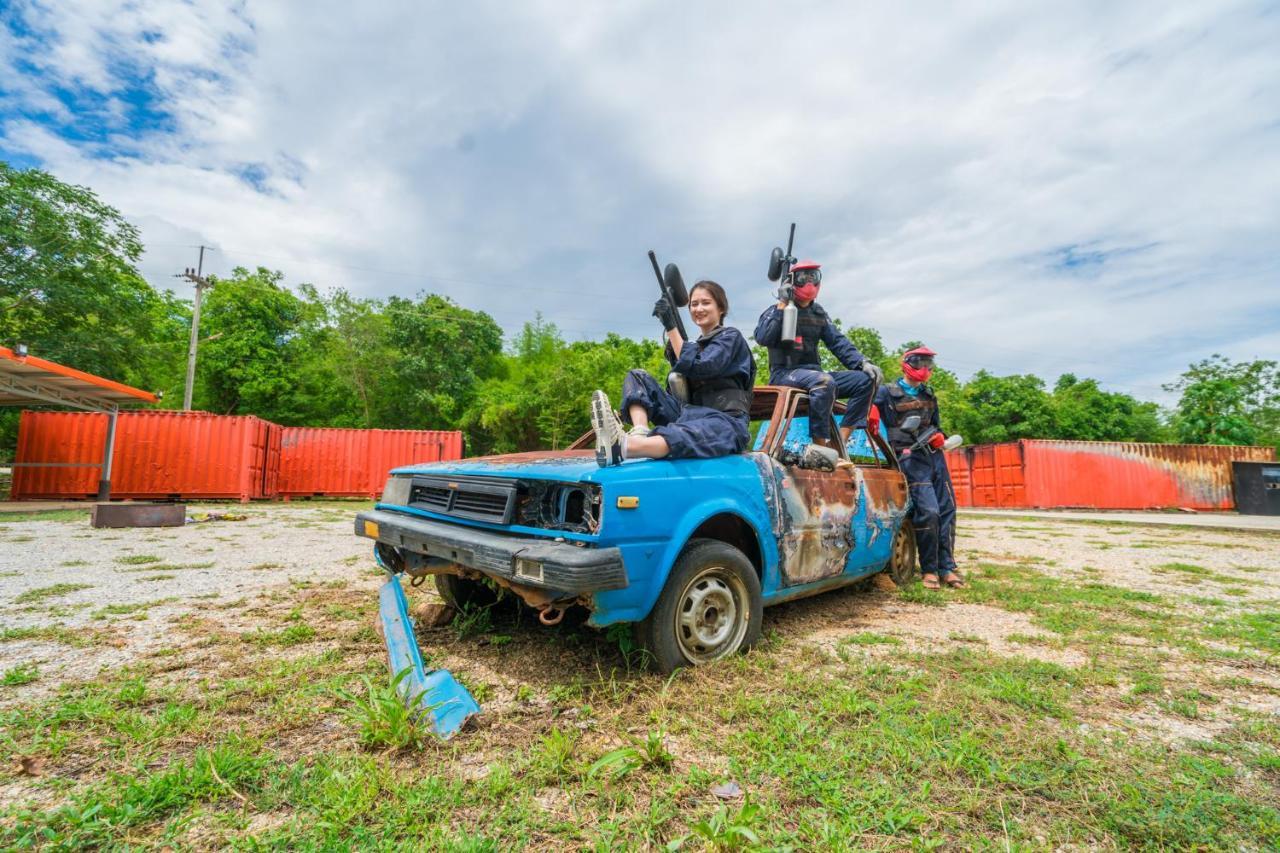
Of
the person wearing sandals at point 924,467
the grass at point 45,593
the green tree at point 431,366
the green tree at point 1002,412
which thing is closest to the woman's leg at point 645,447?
the person wearing sandals at point 924,467

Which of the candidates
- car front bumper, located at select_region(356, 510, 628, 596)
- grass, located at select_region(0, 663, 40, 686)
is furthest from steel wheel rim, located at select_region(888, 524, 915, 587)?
grass, located at select_region(0, 663, 40, 686)

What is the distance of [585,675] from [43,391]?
17.1 meters

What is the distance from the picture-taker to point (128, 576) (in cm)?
471

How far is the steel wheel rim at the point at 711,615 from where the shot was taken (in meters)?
2.55

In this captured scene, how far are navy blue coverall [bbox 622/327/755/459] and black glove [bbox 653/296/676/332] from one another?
32 cm

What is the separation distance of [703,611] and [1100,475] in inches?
1006

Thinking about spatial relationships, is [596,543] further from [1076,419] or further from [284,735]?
[1076,419]

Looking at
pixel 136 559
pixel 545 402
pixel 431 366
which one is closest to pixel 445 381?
pixel 431 366

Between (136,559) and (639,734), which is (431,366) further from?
(639,734)

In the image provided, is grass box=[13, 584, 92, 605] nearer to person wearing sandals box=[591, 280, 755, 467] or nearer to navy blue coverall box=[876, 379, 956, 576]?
person wearing sandals box=[591, 280, 755, 467]

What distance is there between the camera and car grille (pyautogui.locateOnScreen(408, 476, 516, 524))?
247cm

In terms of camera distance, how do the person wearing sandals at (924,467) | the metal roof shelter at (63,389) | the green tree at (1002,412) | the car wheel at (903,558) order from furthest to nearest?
1. the green tree at (1002,412)
2. the metal roof shelter at (63,389)
3. the person wearing sandals at (924,467)
4. the car wheel at (903,558)

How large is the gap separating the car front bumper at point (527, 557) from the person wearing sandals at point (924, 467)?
3.58 meters

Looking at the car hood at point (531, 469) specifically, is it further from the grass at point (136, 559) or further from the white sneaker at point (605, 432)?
the grass at point (136, 559)
